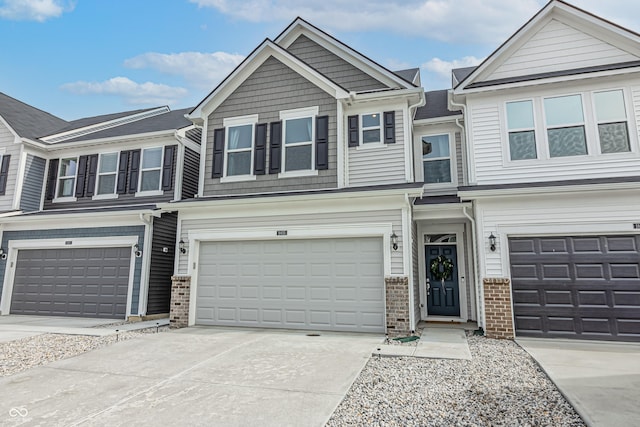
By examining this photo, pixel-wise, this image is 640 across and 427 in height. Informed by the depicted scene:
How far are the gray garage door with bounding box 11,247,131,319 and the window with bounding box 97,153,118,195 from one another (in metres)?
2.22

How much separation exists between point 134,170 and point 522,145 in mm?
11398

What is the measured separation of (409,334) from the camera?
758 centimetres

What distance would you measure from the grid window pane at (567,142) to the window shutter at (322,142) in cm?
509

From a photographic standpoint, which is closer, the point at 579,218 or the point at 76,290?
the point at 579,218

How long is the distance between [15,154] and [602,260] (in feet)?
56.2

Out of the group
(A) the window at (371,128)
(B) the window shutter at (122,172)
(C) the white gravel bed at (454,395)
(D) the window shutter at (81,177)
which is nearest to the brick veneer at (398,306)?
(C) the white gravel bed at (454,395)

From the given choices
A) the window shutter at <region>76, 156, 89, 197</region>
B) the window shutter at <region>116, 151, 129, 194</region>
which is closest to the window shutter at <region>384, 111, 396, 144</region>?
the window shutter at <region>116, 151, 129, 194</region>

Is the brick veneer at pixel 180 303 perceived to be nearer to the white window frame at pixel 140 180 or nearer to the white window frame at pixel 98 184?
the white window frame at pixel 140 180

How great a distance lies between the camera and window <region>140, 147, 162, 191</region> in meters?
11.9

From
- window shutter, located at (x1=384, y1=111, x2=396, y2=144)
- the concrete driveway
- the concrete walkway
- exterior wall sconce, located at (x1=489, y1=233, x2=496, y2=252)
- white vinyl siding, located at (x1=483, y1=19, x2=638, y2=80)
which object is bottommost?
the concrete driveway

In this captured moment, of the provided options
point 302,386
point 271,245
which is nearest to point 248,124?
point 271,245

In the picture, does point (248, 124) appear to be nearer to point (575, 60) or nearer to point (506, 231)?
point (506, 231)

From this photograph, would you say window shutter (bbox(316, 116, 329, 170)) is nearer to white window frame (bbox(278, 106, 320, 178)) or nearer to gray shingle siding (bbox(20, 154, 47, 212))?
white window frame (bbox(278, 106, 320, 178))

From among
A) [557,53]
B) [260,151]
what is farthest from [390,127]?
[557,53]
